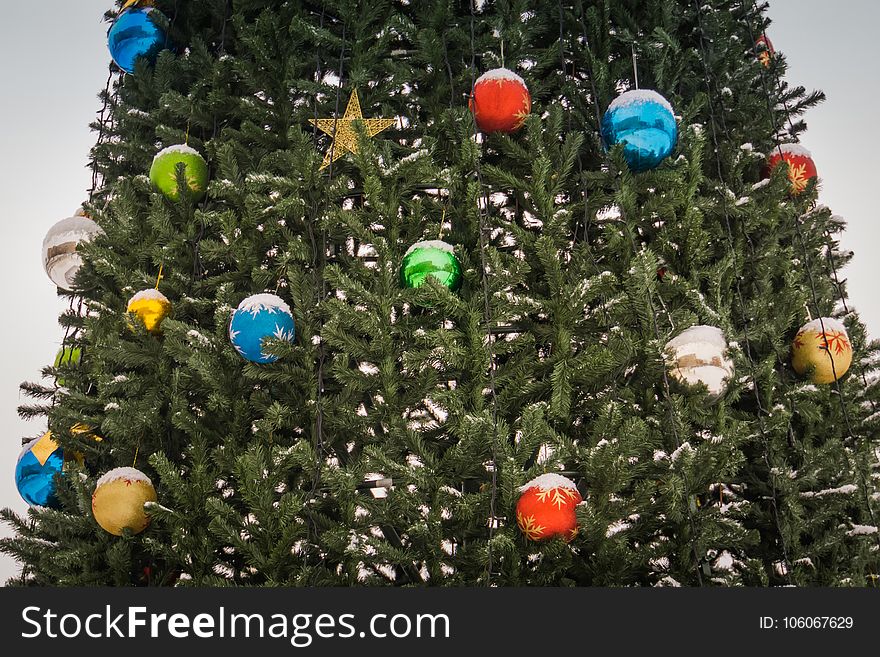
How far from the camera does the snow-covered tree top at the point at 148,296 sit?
6.44 ft

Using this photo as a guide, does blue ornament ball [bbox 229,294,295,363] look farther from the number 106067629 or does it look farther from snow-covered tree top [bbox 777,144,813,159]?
snow-covered tree top [bbox 777,144,813,159]

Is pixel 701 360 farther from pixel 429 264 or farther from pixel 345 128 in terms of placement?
pixel 345 128

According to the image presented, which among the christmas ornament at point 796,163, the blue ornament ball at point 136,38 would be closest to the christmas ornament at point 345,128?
the blue ornament ball at point 136,38

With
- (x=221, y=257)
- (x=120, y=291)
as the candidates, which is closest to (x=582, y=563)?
(x=221, y=257)

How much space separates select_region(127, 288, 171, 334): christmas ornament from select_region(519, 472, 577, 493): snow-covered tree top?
44.9 inches

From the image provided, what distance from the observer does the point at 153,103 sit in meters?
2.44

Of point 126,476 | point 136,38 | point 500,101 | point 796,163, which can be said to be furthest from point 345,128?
point 796,163

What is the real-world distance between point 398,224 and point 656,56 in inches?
39.5

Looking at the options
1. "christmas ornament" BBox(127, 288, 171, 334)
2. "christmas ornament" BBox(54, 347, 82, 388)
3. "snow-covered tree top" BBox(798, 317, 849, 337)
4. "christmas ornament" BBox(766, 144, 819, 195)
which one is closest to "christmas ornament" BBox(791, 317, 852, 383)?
"snow-covered tree top" BBox(798, 317, 849, 337)

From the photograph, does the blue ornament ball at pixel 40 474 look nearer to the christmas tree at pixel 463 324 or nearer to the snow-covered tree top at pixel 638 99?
the christmas tree at pixel 463 324

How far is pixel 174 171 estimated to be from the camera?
82.0 inches

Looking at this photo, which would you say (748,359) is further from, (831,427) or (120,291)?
(120,291)

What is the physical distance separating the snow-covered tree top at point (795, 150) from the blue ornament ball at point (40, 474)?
2519mm

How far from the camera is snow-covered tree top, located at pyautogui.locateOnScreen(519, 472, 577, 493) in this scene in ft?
4.91
